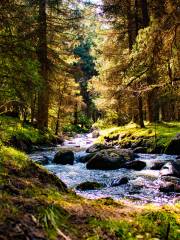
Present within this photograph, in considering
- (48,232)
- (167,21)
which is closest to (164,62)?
(167,21)

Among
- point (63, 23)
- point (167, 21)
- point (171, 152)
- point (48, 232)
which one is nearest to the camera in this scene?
point (48, 232)

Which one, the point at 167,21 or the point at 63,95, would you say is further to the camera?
the point at 63,95

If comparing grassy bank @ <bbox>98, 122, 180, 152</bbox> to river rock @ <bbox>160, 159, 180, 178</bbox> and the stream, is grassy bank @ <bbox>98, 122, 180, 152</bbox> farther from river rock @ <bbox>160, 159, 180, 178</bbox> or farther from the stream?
river rock @ <bbox>160, 159, 180, 178</bbox>

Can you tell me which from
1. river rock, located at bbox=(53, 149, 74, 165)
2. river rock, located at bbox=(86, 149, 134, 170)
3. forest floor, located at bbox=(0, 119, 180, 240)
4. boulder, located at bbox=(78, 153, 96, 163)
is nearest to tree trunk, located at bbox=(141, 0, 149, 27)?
boulder, located at bbox=(78, 153, 96, 163)

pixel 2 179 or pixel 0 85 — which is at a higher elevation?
pixel 0 85

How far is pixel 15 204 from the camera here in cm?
424

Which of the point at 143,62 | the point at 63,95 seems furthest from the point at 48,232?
the point at 63,95

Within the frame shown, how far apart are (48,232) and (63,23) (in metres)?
20.0

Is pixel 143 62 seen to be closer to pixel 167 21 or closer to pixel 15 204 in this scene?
pixel 167 21

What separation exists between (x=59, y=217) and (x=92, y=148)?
16.1 metres

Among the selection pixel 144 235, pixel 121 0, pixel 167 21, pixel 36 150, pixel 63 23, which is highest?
pixel 121 0

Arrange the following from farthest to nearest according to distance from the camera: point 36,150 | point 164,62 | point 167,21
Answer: point 36,150, point 164,62, point 167,21

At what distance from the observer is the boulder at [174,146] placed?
18164 millimetres

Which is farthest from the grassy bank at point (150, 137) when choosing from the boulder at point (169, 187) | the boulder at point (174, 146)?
the boulder at point (169, 187)
